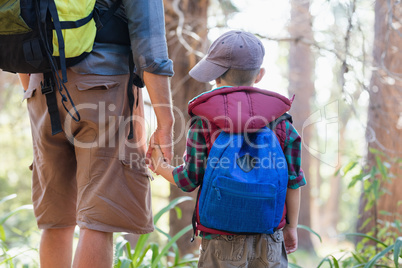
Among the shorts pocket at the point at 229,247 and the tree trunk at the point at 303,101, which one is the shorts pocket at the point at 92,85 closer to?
the shorts pocket at the point at 229,247

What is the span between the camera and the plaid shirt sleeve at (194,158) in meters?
1.77

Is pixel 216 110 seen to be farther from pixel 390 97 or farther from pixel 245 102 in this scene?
pixel 390 97

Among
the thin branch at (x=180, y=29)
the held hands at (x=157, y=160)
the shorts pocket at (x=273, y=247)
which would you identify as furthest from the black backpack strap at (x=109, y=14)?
the thin branch at (x=180, y=29)

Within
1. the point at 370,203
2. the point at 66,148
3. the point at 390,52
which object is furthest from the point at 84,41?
the point at 390,52

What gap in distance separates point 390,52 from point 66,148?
11.1 feet

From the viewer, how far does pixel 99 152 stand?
5.99 feet

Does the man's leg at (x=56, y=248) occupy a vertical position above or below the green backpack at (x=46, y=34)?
below

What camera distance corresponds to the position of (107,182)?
1826 millimetres

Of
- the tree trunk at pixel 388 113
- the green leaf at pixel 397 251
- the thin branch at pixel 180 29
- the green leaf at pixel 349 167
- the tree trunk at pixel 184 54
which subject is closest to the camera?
the green leaf at pixel 397 251

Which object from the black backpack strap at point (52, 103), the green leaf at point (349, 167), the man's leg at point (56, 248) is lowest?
the man's leg at point (56, 248)

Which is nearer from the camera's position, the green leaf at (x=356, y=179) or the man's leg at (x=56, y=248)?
the man's leg at (x=56, y=248)

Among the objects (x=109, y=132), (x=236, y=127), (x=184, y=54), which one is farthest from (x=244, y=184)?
(x=184, y=54)

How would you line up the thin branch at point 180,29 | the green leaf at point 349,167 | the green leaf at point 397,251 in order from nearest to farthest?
the green leaf at point 397,251, the green leaf at point 349,167, the thin branch at point 180,29

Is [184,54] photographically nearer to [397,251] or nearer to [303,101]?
[397,251]
